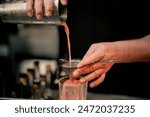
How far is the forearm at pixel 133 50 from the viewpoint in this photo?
152 centimetres

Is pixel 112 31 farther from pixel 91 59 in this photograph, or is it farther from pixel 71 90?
pixel 71 90

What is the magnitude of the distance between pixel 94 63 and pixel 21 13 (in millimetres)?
344

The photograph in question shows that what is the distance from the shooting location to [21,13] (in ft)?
4.07

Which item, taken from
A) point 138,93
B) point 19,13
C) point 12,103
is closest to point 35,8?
point 19,13

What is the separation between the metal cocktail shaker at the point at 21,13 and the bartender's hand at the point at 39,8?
42mm

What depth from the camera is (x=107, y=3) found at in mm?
2055

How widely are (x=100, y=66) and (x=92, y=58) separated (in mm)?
54

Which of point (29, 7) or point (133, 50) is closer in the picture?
point (29, 7)

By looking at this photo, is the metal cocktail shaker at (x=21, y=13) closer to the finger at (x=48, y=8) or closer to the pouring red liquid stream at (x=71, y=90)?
the finger at (x=48, y=8)

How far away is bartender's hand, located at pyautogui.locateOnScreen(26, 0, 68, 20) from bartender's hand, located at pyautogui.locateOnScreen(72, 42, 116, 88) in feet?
0.74

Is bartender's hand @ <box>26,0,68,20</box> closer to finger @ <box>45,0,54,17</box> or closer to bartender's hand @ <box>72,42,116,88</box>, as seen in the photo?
finger @ <box>45,0,54,17</box>

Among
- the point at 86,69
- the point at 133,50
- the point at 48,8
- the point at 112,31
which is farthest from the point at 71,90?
the point at 112,31

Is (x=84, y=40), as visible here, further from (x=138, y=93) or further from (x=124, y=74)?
(x=138, y=93)

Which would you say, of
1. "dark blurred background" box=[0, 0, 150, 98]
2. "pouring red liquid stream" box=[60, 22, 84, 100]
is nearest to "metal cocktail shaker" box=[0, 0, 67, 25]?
"pouring red liquid stream" box=[60, 22, 84, 100]
